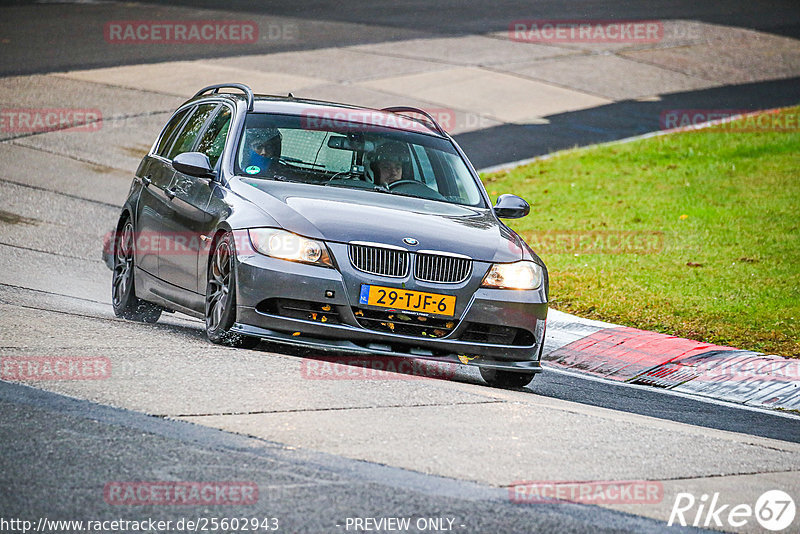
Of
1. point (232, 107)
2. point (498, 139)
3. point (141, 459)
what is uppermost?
point (232, 107)

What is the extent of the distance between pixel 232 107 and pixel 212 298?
1798mm

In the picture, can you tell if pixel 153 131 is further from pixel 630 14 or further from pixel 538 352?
pixel 630 14

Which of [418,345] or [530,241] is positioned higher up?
[418,345]

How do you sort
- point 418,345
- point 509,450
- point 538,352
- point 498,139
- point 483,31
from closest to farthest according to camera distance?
point 509,450, point 418,345, point 538,352, point 498,139, point 483,31

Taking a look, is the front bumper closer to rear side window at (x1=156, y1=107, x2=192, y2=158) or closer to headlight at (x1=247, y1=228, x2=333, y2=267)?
headlight at (x1=247, y1=228, x2=333, y2=267)

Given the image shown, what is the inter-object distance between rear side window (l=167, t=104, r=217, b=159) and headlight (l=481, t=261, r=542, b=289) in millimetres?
2937

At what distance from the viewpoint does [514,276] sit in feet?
26.2

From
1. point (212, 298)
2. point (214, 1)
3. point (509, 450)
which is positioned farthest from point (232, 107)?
point (214, 1)

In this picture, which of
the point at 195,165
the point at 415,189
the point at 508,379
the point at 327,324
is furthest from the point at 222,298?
the point at 508,379

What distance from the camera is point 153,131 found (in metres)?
19.8

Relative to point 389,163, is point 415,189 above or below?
below

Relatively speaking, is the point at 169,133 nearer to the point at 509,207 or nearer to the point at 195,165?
the point at 195,165

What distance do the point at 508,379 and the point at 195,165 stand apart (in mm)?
2554

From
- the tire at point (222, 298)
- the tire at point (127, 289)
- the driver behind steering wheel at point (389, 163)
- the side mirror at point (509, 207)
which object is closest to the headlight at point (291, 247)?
the tire at point (222, 298)
